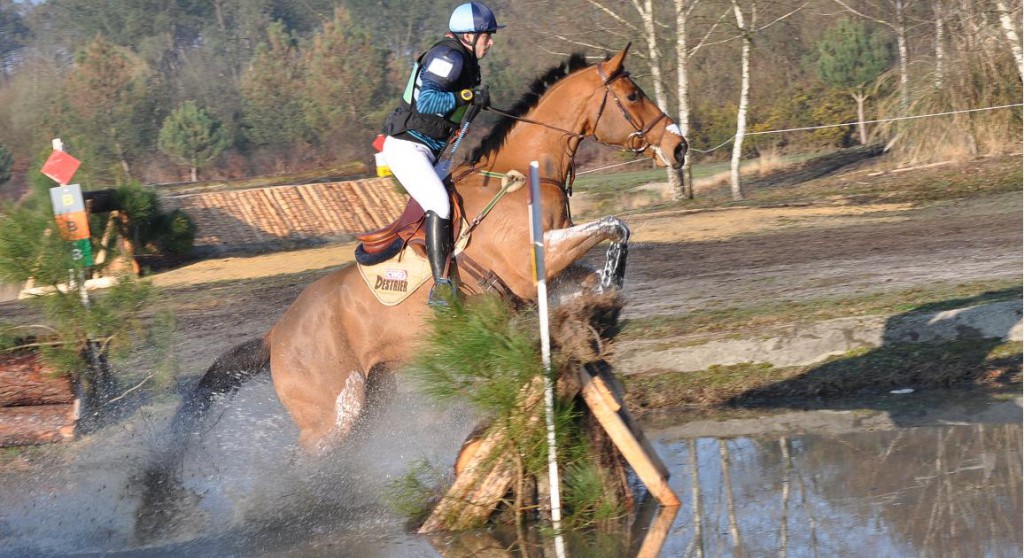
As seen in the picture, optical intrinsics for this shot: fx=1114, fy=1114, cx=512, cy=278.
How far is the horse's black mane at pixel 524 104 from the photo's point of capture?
6574 millimetres

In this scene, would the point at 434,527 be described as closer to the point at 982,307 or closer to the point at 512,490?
the point at 512,490

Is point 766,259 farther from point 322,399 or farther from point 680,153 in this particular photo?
point 322,399

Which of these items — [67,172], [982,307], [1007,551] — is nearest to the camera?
[1007,551]

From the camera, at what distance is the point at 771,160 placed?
25406mm

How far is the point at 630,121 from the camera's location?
20.7 feet

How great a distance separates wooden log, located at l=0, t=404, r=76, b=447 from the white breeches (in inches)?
135

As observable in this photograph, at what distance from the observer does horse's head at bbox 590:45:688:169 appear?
20.6 ft

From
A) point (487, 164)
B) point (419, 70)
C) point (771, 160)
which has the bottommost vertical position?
point (771, 160)

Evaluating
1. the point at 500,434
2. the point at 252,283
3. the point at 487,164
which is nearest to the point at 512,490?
the point at 500,434

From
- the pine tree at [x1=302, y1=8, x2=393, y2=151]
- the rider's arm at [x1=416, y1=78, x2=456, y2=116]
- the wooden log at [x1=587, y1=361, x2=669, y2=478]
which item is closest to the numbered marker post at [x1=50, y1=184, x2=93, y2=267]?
the rider's arm at [x1=416, y1=78, x2=456, y2=116]

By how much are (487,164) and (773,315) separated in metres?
3.54

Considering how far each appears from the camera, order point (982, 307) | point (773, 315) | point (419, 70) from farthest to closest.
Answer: point (773, 315)
point (982, 307)
point (419, 70)

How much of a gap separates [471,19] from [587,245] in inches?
53.9

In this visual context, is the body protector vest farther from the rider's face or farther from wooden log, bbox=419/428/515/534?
wooden log, bbox=419/428/515/534
